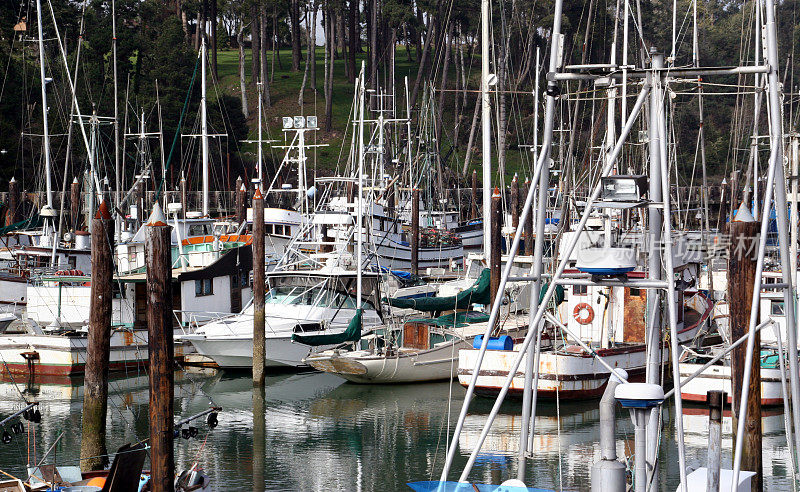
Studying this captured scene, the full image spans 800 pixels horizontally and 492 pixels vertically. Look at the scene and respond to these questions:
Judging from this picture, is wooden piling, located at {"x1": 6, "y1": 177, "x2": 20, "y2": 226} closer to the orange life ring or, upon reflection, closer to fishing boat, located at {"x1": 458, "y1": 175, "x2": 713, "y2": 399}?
fishing boat, located at {"x1": 458, "y1": 175, "x2": 713, "y2": 399}

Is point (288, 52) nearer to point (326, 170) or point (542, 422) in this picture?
point (326, 170)

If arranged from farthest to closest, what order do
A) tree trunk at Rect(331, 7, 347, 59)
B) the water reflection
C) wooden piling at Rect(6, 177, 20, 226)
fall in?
1. tree trunk at Rect(331, 7, 347, 59)
2. wooden piling at Rect(6, 177, 20, 226)
3. the water reflection

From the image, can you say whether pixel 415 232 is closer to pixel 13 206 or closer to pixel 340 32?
pixel 13 206

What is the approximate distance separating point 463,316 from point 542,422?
515cm

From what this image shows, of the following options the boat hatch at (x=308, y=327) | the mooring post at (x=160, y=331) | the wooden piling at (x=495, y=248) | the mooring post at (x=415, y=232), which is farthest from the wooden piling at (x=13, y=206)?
the mooring post at (x=160, y=331)

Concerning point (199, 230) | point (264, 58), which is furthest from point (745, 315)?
point (264, 58)

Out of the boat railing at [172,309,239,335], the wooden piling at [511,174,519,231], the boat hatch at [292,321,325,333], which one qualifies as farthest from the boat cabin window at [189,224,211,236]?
the wooden piling at [511,174,519,231]

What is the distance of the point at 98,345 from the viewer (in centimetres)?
1642

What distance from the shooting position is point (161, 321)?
14.0 meters

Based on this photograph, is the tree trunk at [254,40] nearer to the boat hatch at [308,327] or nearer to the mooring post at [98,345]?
the boat hatch at [308,327]

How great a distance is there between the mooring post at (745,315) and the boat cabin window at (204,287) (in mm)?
17706

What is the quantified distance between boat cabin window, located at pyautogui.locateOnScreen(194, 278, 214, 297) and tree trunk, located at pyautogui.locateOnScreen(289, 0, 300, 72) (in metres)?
45.1

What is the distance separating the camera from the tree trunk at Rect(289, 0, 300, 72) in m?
73.1

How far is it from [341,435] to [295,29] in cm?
5747
